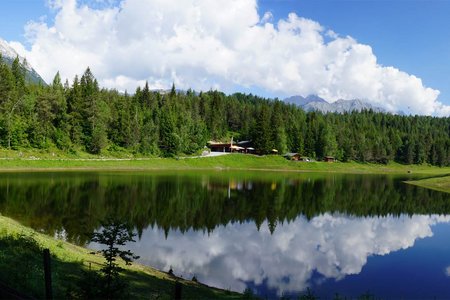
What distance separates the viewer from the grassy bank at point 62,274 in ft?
54.7

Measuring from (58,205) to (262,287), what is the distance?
3464cm

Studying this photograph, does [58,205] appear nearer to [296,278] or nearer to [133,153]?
[296,278]

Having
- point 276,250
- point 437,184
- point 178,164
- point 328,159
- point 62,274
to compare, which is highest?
point 62,274

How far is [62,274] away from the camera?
66.8 feet

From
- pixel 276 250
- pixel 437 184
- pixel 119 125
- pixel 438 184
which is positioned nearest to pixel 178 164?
pixel 119 125

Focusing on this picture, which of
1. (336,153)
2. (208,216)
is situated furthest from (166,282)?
(336,153)

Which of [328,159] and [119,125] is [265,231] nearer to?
[119,125]

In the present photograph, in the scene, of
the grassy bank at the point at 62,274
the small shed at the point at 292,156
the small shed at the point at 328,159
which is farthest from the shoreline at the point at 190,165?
the grassy bank at the point at 62,274

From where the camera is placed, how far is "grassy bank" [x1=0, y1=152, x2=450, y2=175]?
10094 centimetres

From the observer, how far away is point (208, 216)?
170 feet

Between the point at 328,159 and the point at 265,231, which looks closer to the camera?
the point at 265,231

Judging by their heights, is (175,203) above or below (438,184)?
above

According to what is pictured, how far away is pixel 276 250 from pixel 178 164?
9936cm

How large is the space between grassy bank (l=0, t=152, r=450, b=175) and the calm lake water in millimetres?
27195
